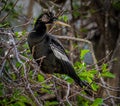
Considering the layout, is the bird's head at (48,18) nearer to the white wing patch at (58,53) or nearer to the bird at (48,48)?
the bird at (48,48)

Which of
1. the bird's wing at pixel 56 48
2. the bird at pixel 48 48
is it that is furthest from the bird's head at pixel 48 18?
the bird's wing at pixel 56 48

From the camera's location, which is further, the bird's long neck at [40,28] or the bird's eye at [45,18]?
the bird's long neck at [40,28]

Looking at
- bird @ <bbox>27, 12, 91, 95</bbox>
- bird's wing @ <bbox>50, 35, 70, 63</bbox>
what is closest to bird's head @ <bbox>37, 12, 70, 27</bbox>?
bird @ <bbox>27, 12, 91, 95</bbox>

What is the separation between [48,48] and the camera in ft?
14.0

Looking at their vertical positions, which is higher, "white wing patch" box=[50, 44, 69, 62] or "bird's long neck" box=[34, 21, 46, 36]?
"bird's long neck" box=[34, 21, 46, 36]

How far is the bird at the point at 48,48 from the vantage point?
417 centimetres

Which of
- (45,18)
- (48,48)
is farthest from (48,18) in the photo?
(48,48)

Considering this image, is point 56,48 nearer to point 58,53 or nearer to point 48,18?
point 58,53

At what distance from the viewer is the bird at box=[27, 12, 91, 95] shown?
4172mm

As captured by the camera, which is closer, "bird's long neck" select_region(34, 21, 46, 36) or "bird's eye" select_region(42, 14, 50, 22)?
"bird's eye" select_region(42, 14, 50, 22)

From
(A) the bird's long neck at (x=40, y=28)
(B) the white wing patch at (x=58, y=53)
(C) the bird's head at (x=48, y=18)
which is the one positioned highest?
(C) the bird's head at (x=48, y=18)

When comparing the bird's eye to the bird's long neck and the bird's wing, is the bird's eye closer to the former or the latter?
the bird's long neck

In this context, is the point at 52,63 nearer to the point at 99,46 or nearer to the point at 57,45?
the point at 57,45

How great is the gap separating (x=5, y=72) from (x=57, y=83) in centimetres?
56
